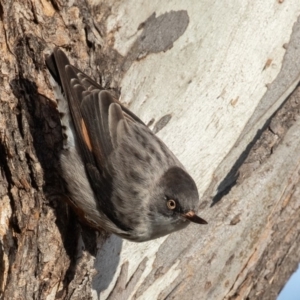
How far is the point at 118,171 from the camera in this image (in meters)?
4.32

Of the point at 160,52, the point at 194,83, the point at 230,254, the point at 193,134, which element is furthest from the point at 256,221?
the point at 160,52

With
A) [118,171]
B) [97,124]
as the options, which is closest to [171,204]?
[118,171]

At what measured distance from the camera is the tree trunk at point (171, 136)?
12.9ft

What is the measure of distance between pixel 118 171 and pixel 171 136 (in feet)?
1.53

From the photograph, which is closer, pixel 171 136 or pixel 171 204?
pixel 171 204

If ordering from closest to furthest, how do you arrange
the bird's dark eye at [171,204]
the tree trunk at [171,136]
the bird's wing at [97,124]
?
the tree trunk at [171,136], the bird's wing at [97,124], the bird's dark eye at [171,204]

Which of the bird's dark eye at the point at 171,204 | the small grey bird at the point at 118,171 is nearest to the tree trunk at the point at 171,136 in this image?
the small grey bird at the point at 118,171

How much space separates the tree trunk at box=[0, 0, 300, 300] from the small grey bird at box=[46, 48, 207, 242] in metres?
0.10

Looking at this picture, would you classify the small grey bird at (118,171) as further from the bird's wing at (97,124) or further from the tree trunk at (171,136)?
the tree trunk at (171,136)

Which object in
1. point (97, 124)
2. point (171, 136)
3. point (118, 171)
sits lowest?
point (118, 171)

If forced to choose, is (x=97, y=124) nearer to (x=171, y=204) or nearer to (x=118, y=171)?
(x=118, y=171)

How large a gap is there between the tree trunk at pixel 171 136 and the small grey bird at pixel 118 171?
4.0 inches

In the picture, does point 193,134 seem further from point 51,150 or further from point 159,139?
point 51,150

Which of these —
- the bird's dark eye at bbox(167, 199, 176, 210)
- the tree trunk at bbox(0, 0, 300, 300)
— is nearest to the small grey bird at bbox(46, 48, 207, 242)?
the bird's dark eye at bbox(167, 199, 176, 210)
